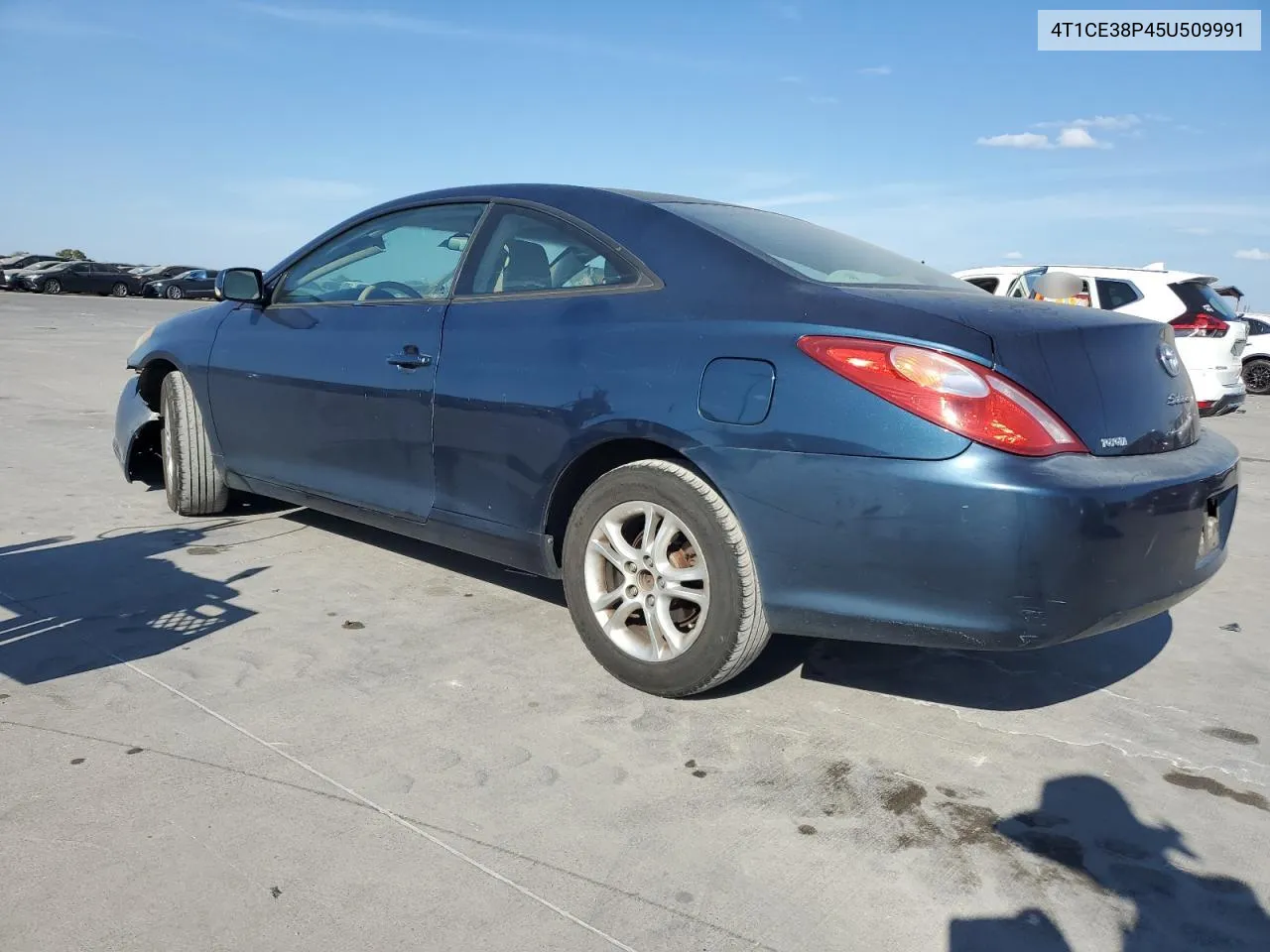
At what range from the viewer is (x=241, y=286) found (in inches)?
175

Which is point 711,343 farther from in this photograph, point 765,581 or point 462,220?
point 462,220

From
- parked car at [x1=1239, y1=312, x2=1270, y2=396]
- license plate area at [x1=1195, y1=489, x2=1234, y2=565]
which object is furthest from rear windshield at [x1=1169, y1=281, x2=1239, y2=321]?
license plate area at [x1=1195, y1=489, x2=1234, y2=565]

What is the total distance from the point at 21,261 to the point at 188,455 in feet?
163

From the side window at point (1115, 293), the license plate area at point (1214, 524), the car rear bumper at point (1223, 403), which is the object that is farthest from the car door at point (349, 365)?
the side window at point (1115, 293)

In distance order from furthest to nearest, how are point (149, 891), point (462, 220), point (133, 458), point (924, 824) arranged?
1. point (133, 458)
2. point (462, 220)
3. point (924, 824)
4. point (149, 891)

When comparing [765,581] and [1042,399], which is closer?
[1042,399]

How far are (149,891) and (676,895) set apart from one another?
40.1 inches

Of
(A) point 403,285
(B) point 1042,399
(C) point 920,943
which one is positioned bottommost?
(C) point 920,943

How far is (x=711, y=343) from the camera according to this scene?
287 cm

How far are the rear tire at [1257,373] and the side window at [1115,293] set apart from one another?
7635 mm

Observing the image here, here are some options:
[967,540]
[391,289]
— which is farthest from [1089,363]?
[391,289]

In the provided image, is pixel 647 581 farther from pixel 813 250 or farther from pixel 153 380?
pixel 153 380

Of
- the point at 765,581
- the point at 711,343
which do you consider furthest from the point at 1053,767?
the point at 711,343

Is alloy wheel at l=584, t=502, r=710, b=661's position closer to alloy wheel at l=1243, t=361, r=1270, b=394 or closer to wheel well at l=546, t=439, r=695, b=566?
wheel well at l=546, t=439, r=695, b=566
